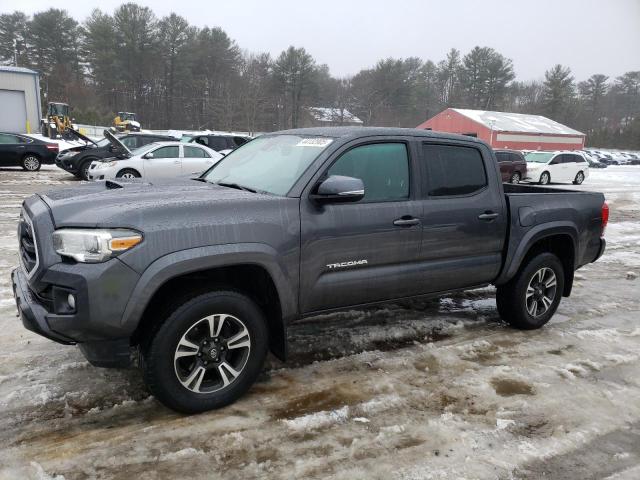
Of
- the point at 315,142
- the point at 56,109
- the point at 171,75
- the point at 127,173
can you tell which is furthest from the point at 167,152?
the point at 171,75

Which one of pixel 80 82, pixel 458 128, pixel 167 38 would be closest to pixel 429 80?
pixel 458 128

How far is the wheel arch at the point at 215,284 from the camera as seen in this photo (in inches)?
109

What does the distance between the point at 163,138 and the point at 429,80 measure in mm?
70825

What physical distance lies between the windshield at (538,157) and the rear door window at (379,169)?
74.2 feet

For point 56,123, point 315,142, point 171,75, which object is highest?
point 171,75

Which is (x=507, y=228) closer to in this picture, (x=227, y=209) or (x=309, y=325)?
(x=309, y=325)

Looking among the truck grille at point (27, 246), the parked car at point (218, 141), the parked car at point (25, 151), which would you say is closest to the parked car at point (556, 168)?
the parked car at point (218, 141)

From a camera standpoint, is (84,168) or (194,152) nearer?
(194,152)

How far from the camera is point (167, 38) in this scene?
6138 centimetres

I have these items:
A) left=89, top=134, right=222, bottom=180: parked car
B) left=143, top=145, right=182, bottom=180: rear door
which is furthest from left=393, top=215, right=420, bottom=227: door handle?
left=143, top=145, right=182, bottom=180: rear door

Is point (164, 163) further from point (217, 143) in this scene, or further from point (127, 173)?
point (217, 143)

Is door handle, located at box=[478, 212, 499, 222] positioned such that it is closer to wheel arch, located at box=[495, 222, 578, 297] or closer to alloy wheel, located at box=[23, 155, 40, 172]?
wheel arch, located at box=[495, 222, 578, 297]

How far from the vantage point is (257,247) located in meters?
3.09

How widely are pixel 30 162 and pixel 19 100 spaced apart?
2210cm
